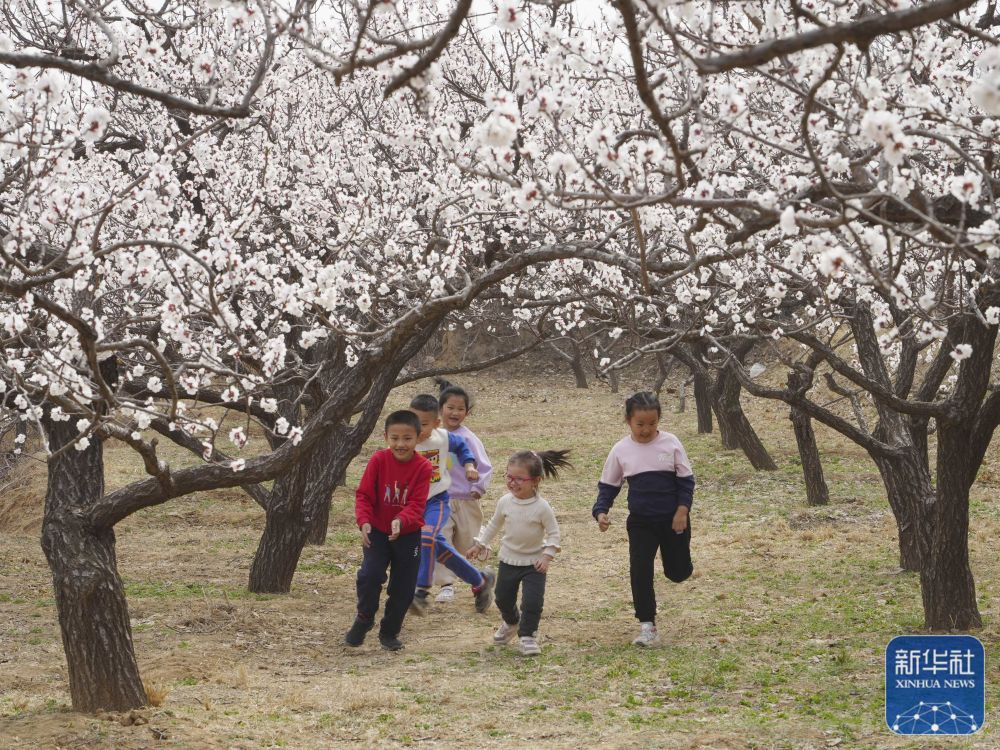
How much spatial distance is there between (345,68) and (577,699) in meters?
4.01

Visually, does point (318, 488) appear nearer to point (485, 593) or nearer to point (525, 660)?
point (485, 593)

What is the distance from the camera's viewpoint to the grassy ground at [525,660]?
17.9 ft

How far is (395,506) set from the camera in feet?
23.1

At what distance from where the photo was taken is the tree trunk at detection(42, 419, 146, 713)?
562cm

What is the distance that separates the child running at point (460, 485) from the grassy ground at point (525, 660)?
57cm

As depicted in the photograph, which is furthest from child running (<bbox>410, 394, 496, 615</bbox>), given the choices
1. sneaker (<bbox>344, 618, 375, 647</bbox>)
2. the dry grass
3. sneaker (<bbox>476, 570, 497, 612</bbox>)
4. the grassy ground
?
the dry grass

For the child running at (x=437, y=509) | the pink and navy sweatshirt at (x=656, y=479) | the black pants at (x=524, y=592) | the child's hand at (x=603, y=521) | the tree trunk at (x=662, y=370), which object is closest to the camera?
the child's hand at (x=603, y=521)

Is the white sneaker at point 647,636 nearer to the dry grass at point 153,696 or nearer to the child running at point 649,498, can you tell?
the child running at point 649,498

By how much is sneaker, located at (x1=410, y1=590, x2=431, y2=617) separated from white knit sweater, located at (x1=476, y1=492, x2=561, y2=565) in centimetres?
135

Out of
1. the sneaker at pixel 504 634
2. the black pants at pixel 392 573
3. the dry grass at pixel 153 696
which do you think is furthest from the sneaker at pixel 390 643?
the dry grass at pixel 153 696

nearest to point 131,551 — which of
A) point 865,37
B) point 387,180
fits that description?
point 387,180

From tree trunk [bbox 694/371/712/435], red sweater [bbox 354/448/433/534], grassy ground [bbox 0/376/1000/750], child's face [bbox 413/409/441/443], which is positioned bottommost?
grassy ground [bbox 0/376/1000/750]

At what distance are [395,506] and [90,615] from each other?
2.06 metres

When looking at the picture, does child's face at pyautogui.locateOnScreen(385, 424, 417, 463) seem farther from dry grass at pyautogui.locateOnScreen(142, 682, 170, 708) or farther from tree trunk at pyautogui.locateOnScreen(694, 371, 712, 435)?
tree trunk at pyautogui.locateOnScreen(694, 371, 712, 435)
